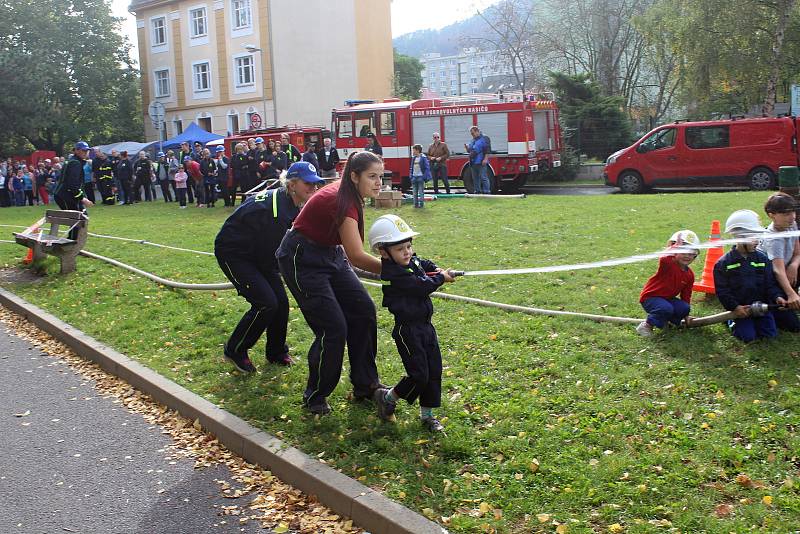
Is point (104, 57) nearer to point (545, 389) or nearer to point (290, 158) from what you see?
point (290, 158)

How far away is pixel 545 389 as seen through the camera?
5.93 metres

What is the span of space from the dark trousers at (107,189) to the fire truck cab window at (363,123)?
813 cm

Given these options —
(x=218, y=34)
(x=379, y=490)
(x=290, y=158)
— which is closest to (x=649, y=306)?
(x=379, y=490)

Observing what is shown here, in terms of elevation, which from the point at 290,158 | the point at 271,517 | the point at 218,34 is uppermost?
the point at 218,34

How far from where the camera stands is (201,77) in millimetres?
49031

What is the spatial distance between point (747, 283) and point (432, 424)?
2.93 meters

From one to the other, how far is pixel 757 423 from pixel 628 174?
1864 cm

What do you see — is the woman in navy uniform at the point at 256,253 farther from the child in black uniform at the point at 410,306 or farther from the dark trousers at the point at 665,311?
the dark trousers at the point at 665,311

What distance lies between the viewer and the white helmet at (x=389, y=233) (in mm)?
5145

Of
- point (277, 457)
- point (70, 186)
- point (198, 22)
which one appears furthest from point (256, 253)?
point (198, 22)

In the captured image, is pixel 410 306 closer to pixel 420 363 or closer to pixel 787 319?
pixel 420 363

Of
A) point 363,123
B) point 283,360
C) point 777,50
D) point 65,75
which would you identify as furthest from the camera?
point 65,75

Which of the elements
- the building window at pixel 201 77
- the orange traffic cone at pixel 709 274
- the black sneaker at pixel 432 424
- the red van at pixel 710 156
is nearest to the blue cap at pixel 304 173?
the black sneaker at pixel 432 424

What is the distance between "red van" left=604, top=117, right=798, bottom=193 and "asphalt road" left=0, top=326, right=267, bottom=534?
18.4 meters
